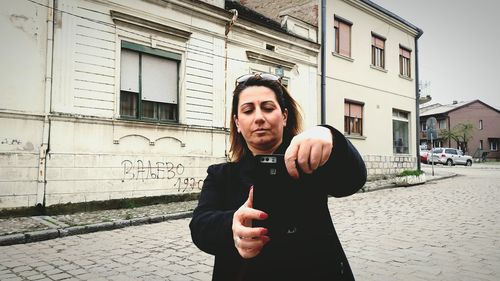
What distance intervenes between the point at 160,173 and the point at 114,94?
2534 millimetres

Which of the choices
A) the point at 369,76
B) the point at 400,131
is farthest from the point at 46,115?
the point at 400,131

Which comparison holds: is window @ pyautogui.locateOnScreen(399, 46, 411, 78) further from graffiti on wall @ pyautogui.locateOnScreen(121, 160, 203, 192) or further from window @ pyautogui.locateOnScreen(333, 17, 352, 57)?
graffiti on wall @ pyautogui.locateOnScreen(121, 160, 203, 192)

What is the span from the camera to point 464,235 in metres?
6.27

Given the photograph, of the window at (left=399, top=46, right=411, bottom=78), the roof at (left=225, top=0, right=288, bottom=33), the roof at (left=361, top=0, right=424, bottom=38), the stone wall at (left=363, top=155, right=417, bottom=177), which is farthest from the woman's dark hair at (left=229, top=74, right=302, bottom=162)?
the window at (left=399, top=46, right=411, bottom=78)

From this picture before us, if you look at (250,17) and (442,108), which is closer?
(250,17)

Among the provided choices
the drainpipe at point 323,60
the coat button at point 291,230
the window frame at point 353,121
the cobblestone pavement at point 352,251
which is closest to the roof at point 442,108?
the window frame at point 353,121

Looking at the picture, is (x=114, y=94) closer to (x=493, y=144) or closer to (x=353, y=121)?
(x=353, y=121)

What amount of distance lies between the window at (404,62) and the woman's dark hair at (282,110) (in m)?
20.8

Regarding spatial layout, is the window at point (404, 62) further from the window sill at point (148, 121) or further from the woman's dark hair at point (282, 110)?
the woman's dark hair at point (282, 110)

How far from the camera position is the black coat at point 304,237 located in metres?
1.20

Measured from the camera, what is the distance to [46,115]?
26.7 ft

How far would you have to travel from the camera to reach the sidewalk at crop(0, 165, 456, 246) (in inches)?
245

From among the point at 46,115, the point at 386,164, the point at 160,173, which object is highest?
the point at 46,115

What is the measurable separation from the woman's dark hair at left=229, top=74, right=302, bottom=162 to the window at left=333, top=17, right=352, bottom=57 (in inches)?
620
